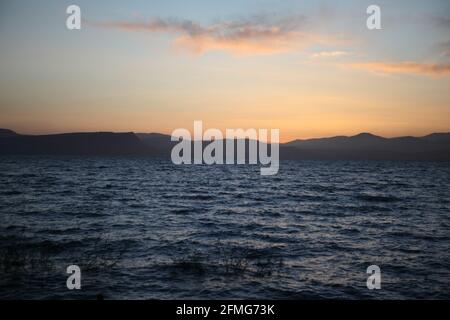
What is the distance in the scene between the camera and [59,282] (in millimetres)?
12680

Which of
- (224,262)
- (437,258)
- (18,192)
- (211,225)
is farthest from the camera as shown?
(18,192)

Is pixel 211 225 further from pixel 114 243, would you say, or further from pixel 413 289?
pixel 413 289

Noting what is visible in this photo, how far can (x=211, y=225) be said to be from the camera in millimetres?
24359

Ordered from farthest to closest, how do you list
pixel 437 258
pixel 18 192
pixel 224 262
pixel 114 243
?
pixel 18 192 → pixel 114 243 → pixel 437 258 → pixel 224 262

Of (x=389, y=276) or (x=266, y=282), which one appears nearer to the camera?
(x=266, y=282)

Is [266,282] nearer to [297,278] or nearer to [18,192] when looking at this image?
[297,278]

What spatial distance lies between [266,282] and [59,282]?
25.5ft
